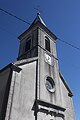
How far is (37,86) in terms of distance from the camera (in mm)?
12180

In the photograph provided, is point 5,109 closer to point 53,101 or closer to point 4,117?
point 4,117

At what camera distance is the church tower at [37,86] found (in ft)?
33.5

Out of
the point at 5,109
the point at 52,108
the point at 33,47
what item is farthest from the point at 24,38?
the point at 5,109

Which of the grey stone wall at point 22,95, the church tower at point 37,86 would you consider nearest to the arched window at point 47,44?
the church tower at point 37,86

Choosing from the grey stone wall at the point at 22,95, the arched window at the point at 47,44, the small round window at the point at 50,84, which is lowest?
the grey stone wall at the point at 22,95

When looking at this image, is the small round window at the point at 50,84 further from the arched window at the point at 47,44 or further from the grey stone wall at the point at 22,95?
the arched window at the point at 47,44

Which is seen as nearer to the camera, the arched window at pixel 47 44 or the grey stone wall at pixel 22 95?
the grey stone wall at pixel 22 95

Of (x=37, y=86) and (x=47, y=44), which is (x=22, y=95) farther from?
(x=47, y=44)

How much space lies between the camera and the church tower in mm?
10209

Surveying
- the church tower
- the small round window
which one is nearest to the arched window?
the church tower

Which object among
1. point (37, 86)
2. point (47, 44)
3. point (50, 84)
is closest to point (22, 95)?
point (37, 86)

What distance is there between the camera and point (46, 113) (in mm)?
11359

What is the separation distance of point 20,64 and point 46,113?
4.18 meters

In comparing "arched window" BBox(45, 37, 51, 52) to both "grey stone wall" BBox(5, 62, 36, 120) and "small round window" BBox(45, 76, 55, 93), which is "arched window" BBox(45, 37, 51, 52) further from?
"grey stone wall" BBox(5, 62, 36, 120)
